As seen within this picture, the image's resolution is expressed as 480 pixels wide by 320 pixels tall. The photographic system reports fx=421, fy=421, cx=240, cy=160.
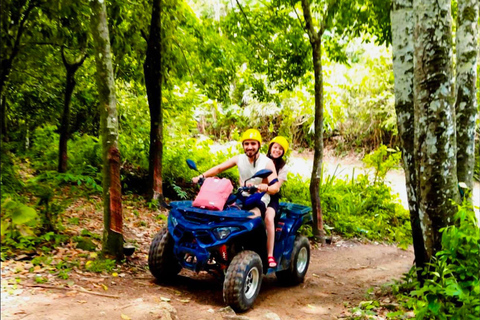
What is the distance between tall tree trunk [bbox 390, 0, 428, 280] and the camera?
498 centimetres

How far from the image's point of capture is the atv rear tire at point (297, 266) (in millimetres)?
6029

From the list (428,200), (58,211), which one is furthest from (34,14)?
(428,200)

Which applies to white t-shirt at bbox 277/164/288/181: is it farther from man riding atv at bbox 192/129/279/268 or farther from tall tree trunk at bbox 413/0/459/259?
tall tree trunk at bbox 413/0/459/259

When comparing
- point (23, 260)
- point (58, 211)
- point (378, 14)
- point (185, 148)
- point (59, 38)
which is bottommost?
point (23, 260)

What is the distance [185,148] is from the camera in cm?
1138

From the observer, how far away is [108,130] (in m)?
5.27

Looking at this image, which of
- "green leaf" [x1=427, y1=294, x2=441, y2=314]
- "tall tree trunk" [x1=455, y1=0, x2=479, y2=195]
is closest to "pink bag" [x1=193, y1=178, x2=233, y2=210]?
"green leaf" [x1=427, y1=294, x2=441, y2=314]

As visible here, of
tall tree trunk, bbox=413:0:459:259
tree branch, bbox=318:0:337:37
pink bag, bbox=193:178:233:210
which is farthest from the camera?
tree branch, bbox=318:0:337:37

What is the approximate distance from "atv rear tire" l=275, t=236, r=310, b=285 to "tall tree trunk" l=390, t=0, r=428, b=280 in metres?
1.66

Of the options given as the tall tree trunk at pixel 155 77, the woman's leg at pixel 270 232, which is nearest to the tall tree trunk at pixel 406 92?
the woman's leg at pixel 270 232

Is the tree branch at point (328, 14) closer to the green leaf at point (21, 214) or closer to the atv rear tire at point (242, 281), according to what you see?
the atv rear tire at point (242, 281)

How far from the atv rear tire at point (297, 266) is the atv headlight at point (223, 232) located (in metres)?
1.69

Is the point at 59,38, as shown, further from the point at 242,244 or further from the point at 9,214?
the point at 9,214

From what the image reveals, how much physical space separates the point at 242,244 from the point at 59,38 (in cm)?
437
